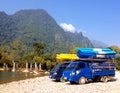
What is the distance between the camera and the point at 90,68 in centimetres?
2872

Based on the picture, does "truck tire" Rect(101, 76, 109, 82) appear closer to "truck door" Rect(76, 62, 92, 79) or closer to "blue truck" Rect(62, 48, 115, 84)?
"blue truck" Rect(62, 48, 115, 84)

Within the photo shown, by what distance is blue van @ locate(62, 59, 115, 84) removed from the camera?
27391mm

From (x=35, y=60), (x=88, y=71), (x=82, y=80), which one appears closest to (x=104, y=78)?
(x=88, y=71)

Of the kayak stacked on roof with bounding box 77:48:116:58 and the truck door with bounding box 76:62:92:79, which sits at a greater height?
the kayak stacked on roof with bounding box 77:48:116:58

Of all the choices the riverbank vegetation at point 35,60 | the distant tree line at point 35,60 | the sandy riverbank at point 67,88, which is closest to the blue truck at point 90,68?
the sandy riverbank at point 67,88

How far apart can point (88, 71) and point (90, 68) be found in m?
0.43

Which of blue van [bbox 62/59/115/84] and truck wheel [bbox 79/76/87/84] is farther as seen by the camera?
truck wheel [bbox 79/76/87/84]

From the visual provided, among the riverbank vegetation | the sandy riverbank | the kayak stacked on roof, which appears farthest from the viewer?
the riverbank vegetation

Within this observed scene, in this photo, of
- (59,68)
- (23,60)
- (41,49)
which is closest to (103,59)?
(59,68)

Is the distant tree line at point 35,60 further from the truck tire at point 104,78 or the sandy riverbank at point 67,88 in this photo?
the sandy riverbank at point 67,88

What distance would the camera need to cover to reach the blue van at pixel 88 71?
27391 millimetres

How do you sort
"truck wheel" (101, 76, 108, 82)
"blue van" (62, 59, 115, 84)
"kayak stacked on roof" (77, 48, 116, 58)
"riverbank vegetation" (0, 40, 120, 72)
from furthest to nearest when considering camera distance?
"riverbank vegetation" (0, 40, 120, 72), "truck wheel" (101, 76, 108, 82), "kayak stacked on roof" (77, 48, 116, 58), "blue van" (62, 59, 115, 84)

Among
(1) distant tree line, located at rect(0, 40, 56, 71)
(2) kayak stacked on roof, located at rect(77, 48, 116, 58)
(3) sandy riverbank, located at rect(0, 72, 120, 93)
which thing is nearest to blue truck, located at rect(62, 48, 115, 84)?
(2) kayak stacked on roof, located at rect(77, 48, 116, 58)

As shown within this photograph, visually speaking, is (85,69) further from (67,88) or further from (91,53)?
(67,88)
